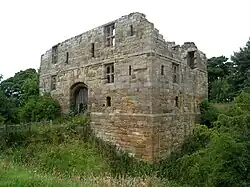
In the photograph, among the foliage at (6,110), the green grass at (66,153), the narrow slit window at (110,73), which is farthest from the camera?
the foliage at (6,110)

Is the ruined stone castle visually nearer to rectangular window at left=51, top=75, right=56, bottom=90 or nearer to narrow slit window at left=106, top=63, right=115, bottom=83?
narrow slit window at left=106, top=63, right=115, bottom=83

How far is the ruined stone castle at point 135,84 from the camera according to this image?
43.0ft

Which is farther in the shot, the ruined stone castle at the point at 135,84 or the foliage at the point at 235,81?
the foliage at the point at 235,81

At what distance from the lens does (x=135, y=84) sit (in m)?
13.6

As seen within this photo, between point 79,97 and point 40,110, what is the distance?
2.89m

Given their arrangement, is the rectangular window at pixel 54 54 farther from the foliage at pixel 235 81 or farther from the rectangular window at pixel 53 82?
the foliage at pixel 235 81

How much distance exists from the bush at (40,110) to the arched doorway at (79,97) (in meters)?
1.45

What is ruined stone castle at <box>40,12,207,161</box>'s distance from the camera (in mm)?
13117

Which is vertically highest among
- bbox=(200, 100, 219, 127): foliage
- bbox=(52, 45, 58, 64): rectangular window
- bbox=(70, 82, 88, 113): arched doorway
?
bbox=(52, 45, 58, 64): rectangular window

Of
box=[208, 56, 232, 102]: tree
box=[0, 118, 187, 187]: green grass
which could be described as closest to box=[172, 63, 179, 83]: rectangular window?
box=[0, 118, 187, 187]: green grass

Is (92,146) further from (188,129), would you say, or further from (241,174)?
(241,174)

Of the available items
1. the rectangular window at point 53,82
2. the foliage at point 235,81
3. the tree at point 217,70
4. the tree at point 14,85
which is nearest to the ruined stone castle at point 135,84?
the rectangular window at point 53,82

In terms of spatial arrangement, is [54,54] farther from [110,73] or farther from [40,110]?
[110,73]

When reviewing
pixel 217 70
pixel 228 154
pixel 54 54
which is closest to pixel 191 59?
pixel 54 54
